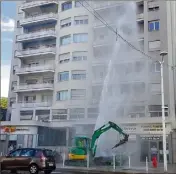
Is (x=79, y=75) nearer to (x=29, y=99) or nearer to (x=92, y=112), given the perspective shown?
(x=92, y=112)

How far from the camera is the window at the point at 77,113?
41.4 m

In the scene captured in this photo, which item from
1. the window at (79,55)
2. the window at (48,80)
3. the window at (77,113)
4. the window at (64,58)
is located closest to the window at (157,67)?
the window at (79,55)

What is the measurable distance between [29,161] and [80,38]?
2948 cm

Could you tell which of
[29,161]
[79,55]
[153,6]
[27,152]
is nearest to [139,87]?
[79,55]

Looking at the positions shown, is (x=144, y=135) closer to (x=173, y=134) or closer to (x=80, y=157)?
(x=173, y=134)

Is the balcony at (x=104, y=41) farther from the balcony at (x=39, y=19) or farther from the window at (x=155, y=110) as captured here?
the window at (x=155, y=110)

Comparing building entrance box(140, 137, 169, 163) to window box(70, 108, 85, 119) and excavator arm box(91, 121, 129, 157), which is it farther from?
excavator arm box(91, 121, 129, 157)

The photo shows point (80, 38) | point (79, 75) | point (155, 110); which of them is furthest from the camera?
point (80, 38)

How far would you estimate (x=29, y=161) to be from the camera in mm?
18703

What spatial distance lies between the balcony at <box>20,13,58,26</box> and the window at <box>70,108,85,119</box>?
15069 mm

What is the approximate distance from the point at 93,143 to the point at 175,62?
17925 millimetres

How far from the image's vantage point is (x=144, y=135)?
37.2 metres

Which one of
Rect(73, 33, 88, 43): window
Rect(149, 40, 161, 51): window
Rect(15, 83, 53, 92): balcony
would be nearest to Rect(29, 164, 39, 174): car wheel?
Rect(149, 40, 161, 51): window

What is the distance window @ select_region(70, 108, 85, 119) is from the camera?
136 ft
